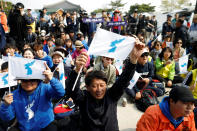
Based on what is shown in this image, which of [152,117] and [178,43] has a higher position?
[178,43]

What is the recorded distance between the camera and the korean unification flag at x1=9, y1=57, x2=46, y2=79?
1.85 meters

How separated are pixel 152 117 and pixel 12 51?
4.32 m

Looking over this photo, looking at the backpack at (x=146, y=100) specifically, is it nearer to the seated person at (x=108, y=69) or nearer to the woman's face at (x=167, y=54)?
the seated person at (x=108, y=69)

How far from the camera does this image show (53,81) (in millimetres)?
1897

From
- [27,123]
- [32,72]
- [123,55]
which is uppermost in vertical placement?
[123,55]

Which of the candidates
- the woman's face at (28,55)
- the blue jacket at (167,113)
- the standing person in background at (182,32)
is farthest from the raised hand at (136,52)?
the standing person in background at (182,32)

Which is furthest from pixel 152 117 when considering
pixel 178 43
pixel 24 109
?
pixel 178 43

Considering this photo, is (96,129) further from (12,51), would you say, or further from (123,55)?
(12,51)

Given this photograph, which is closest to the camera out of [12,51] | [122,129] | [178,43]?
[122,129]

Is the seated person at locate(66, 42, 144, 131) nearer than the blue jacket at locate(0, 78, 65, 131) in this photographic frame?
Yes

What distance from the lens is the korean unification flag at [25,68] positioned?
185 cm

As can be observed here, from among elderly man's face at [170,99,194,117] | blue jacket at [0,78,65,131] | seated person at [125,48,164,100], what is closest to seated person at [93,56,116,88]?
seated person at [125,48,164,100]

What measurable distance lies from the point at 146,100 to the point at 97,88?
2.14 m

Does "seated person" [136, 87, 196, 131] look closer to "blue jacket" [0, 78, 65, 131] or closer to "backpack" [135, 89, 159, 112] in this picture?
"blue jacket" [0, 78, 65, 131]
